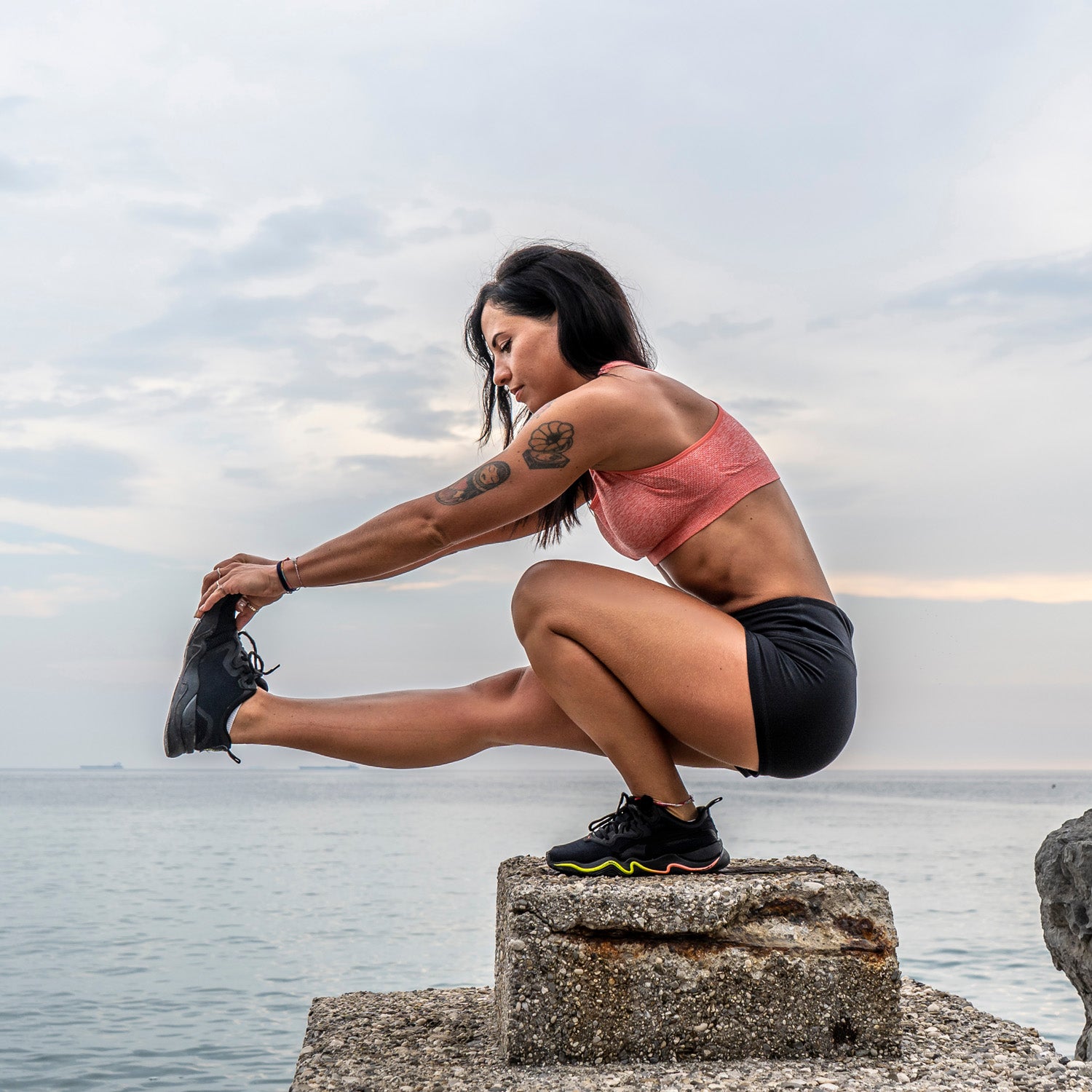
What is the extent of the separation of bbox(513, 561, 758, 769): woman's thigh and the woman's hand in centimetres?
62

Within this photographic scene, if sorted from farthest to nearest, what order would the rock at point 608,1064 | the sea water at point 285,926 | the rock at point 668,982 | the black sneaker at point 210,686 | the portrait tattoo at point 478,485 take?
the sea water at point 285,926, the black sneaker at point 210,686, the portrait tattoo at point 478,485, the rock at point 668,982, the rock at point 608,1064

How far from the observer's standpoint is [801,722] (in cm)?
226

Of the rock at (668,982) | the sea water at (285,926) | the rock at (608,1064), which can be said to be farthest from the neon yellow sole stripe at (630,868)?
the sea water at (285,926)

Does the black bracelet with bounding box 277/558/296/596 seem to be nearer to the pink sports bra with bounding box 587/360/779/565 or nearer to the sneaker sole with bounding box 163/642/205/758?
the sneaker sole with bounding box 163/642/205/758

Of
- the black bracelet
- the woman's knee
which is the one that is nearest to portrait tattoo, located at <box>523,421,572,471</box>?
the woman's knee

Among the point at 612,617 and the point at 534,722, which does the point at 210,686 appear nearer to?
the point at 534,722

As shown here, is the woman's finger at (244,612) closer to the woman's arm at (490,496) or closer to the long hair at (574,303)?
the woman's arm at (490,496)

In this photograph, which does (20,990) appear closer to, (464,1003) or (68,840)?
(464,1003)

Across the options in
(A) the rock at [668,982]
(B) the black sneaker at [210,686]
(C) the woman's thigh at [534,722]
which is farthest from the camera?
(C) the woman's thigh at [534,722]

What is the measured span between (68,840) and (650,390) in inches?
725

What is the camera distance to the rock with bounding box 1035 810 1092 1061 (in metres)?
2.97

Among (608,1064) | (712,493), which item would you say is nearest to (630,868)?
(608,1064)

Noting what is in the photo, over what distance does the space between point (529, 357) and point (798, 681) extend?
1.08m

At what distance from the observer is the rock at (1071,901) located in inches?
117
